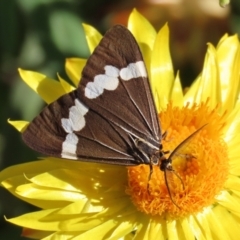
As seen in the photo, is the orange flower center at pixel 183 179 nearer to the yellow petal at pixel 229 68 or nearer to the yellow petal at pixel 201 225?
the yellow petal at pixel 201 225

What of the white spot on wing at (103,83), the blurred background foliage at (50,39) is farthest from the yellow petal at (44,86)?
the blurred background foliage at (50,39)

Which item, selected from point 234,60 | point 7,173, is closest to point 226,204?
point 234,60

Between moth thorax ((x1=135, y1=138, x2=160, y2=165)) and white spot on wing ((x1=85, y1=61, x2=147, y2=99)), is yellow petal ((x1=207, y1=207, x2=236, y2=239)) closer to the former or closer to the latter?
moth thorax ((x1=135, y1=138, x2=160, y2=165))

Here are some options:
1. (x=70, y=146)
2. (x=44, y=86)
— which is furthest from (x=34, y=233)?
(x=44, y=86)

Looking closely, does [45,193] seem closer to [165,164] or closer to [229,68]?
[165,164]

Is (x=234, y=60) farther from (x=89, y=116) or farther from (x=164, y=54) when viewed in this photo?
(x=89, y=116)

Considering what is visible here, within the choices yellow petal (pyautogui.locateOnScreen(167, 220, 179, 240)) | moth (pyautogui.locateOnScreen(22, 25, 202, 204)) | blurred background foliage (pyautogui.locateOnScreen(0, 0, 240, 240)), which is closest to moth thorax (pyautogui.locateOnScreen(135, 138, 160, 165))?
moth (pyautogui.locateOnScreen(22, 25, 202, 204))
